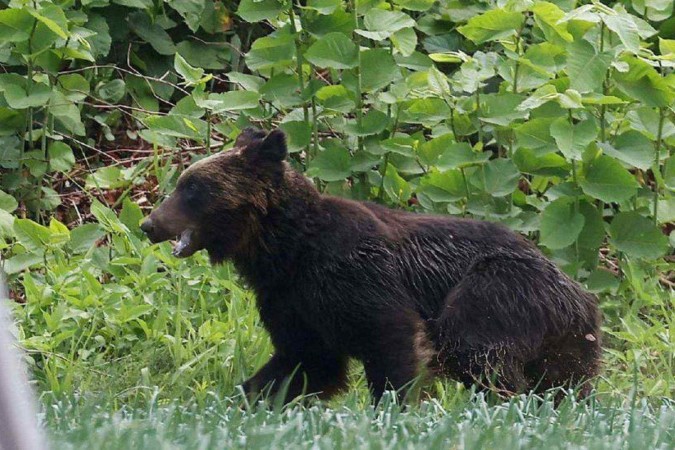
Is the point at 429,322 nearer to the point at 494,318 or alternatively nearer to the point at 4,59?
the point at 494,318

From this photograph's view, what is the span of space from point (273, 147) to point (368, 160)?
1.89 metres

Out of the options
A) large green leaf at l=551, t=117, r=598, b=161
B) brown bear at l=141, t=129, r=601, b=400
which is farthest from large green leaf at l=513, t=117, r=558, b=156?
brown bear at l=141, t=129, r=601, b=400

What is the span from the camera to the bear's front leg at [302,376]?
5.84m

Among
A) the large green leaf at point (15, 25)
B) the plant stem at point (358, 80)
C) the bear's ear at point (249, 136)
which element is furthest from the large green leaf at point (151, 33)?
the bear's ear at point (249, 136)

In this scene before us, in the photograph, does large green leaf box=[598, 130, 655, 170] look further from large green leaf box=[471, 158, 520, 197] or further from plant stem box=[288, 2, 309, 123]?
plant stem box=[288, 2, 309, 123]

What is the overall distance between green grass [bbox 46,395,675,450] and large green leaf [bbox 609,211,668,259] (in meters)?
3.22

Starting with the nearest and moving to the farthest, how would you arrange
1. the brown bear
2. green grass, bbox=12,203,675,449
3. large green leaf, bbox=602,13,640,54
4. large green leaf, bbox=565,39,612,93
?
green grass, bbox=12,203,675,449 → the brown bear → large green leaf, bbox=602,13,640,54 → large green leaf, bbox=565,39,612,93

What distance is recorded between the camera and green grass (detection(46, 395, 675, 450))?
11.4ft

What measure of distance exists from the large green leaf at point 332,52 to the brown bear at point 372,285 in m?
1.37

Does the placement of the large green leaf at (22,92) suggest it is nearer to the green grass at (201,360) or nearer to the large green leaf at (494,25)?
the green grass at (201,360)

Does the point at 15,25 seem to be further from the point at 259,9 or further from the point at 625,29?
the point at 625,29

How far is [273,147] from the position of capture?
234 inches

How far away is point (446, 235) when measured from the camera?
19.7ft

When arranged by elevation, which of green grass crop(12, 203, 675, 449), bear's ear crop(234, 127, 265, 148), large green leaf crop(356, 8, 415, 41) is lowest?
green grass crop(12, 203, 675, 449)
